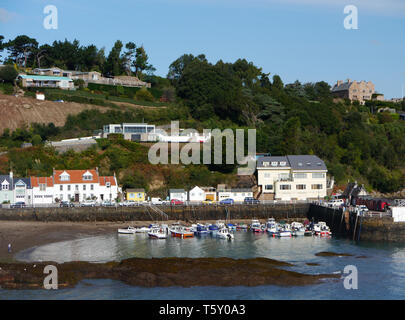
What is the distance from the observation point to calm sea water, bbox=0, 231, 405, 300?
3083 cm

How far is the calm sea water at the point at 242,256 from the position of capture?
1214 inches

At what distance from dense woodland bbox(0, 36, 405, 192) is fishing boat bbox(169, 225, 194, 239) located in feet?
42.6

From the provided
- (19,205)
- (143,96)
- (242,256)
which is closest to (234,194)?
(242,256)

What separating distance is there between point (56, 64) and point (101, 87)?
521 inches

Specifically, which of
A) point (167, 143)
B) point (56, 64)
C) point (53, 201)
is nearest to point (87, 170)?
point (53, 201)

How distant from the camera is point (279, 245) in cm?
4547

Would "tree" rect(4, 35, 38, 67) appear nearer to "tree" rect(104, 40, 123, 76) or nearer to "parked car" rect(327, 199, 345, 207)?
"tree" rect(104, 40, 123, 76)

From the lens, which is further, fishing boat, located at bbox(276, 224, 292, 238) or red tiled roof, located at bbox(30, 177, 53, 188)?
red tiled roof, located at bbox(30, 177, 53, 188)

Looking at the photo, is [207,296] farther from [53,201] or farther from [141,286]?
[53,201]

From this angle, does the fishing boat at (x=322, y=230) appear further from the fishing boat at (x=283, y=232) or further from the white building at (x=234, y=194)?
the white building at (x=234, y=194)

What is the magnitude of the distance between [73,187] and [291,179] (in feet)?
81.2

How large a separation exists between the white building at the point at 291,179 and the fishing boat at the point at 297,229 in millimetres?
10079

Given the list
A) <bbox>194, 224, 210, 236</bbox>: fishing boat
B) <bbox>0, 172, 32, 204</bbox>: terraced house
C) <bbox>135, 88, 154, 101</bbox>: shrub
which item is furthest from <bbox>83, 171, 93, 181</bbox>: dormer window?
<bbox>135, 88, 154, 101</bbox>: shrub
